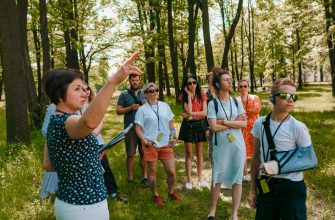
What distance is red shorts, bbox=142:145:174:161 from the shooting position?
6.16 meters

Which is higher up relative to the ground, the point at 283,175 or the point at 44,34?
the point at 44,34

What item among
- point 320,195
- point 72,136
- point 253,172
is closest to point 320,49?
point 320,195

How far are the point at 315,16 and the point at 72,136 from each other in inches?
775

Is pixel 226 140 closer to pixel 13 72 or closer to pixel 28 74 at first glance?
pixel 13 72

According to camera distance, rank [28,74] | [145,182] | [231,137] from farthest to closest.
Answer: [28,74] < [145,182] < [231,137]

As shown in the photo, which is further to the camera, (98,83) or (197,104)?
(98,83)

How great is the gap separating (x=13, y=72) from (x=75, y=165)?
8.44 m

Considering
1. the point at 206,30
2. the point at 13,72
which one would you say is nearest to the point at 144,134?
the point at 13,72

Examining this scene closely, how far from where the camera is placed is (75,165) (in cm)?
236

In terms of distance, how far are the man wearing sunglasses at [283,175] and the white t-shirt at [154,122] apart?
2744 millimetres

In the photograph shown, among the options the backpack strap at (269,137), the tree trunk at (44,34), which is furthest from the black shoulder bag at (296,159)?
the tree trunk at (44,34)

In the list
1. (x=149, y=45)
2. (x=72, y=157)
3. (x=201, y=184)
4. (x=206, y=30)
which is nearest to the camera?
(x=72, y=157)

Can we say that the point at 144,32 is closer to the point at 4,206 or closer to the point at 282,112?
the point at 4,206

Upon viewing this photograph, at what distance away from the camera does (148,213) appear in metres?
5.95
